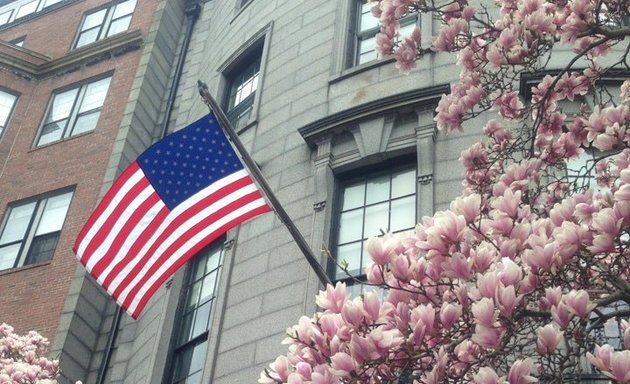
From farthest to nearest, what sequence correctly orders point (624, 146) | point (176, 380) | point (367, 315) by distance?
point (176, 380) → point (624, 146) → point (367, 315)

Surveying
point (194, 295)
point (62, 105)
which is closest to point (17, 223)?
point (62, 105)

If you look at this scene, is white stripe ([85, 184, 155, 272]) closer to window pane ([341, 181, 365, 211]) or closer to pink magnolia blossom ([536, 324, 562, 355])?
window pane ([341, 181, 365, 211])

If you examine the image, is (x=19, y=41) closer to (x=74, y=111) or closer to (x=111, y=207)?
(x=74, y=111)

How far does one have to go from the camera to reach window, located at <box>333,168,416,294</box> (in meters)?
10.8

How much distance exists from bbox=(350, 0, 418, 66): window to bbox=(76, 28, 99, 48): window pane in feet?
38.4

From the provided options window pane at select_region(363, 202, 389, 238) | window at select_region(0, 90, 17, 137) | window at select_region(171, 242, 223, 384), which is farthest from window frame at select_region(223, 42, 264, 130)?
window at select_region(0, 90, 17, 137)

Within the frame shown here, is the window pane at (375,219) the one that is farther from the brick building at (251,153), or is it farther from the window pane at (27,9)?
the window pane at (27,9)

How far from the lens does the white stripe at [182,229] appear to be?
9.75 metres

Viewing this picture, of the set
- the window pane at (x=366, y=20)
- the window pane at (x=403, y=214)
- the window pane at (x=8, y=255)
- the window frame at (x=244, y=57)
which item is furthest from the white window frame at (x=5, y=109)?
the window pane at (x=403, y=214)

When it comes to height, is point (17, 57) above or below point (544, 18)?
above

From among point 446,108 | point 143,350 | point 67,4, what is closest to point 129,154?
point 143,350

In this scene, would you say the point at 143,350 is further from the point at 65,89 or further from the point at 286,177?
the point at 65,89

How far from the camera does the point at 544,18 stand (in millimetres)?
5566

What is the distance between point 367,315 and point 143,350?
10.2 metres
